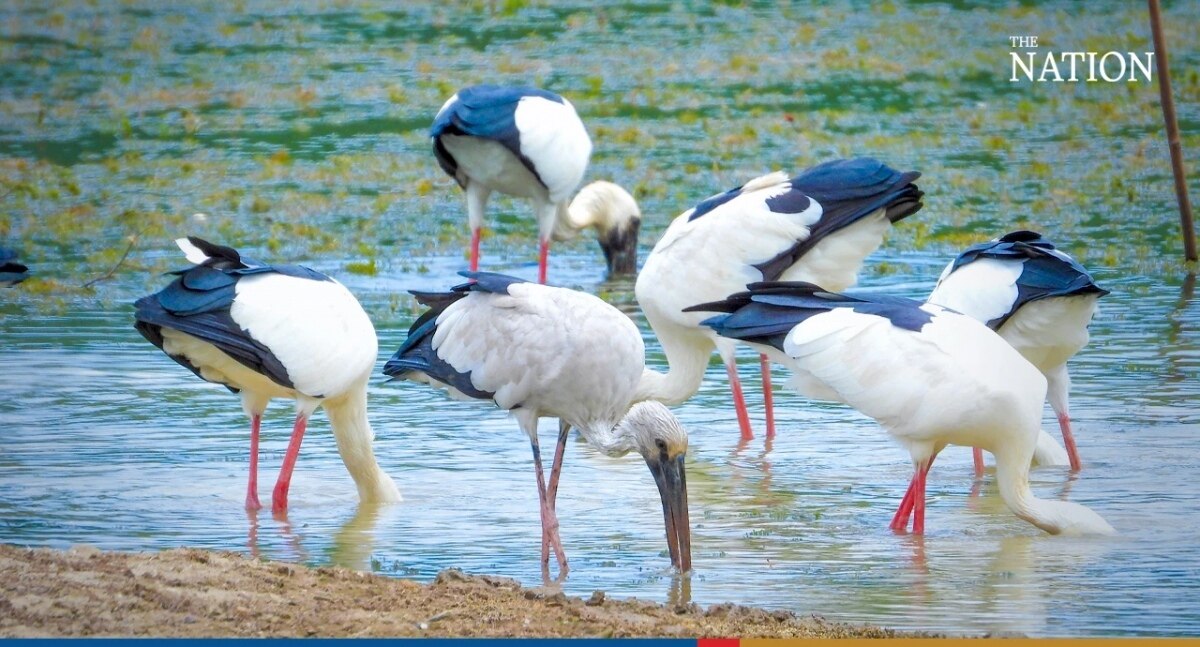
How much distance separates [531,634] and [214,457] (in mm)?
3000

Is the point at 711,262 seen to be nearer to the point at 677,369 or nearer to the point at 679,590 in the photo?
the point at 677,369

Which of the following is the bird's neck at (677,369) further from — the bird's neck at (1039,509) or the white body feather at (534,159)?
the white body feather at (534,159)

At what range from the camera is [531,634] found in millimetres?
4930

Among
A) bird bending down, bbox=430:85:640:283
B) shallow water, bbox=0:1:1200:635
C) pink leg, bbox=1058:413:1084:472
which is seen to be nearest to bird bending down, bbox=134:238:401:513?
shallow water, bbox=0:1:1200:635

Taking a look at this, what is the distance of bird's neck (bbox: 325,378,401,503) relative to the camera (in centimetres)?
686

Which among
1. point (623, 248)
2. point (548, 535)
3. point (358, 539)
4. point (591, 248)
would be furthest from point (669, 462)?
point (591, 248)

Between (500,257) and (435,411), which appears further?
(500,257)

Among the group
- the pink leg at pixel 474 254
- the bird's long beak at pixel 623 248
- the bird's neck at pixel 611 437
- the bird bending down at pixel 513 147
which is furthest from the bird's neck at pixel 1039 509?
the bird's long beak at pixel 623 248

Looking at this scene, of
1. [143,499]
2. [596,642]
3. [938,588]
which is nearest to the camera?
[596,642]

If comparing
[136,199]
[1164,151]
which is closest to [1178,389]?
[1164,151]

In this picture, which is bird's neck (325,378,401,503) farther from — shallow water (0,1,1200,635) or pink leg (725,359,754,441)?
pink leg (725,359,754,441)

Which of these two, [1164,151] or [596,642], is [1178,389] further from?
[1164,151]

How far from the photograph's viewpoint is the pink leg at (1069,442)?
7340mm

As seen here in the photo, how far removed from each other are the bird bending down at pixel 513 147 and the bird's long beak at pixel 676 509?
14.0ft
